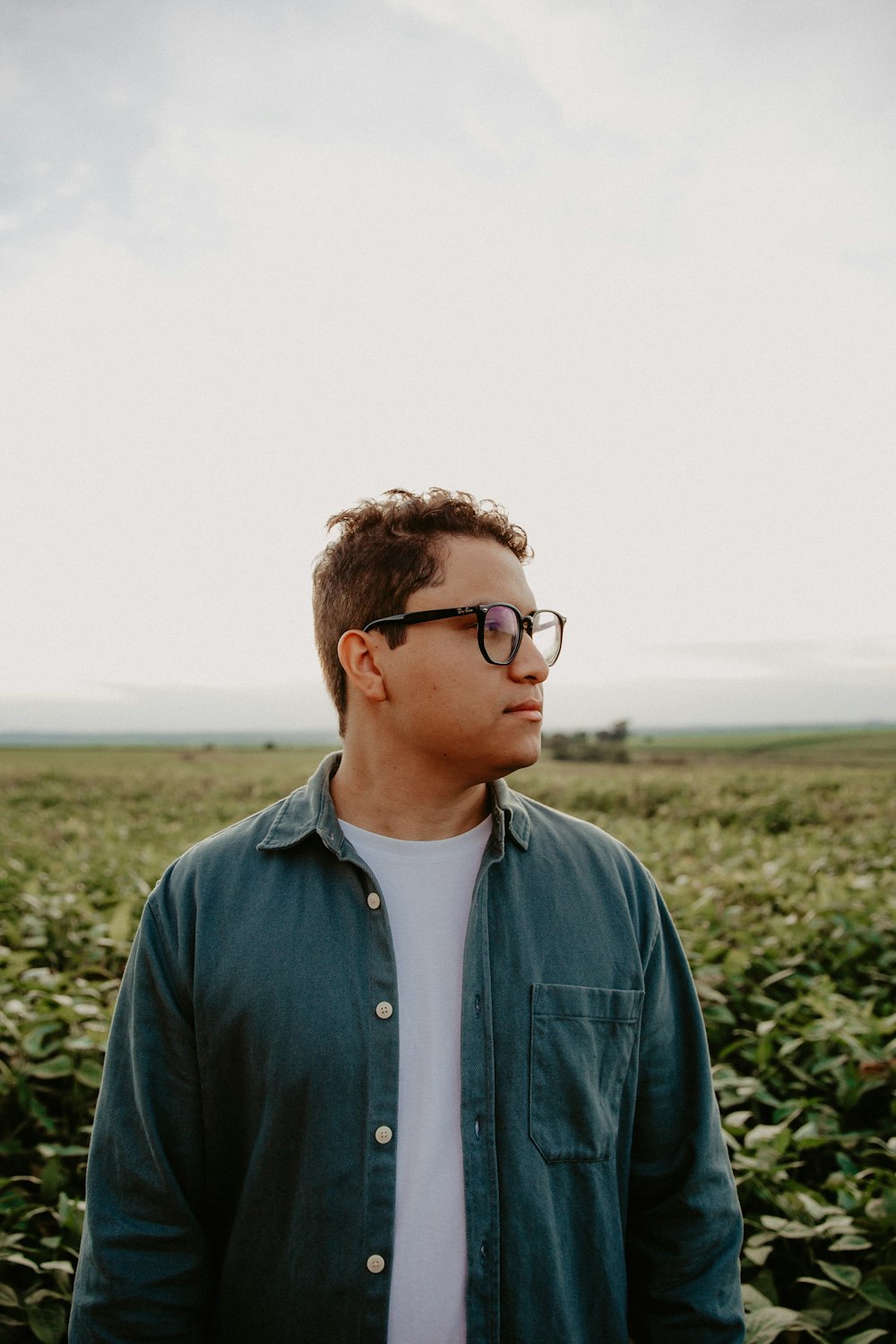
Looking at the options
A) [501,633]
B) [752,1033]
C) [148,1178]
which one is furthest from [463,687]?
[752,1033]

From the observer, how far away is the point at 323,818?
1.72m

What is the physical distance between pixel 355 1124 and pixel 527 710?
0.84m

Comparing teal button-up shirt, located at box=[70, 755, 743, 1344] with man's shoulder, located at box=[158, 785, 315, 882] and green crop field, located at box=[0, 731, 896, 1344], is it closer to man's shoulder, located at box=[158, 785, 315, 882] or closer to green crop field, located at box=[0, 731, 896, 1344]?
man's shoulder, located at box=[158, 785, 315, 882]

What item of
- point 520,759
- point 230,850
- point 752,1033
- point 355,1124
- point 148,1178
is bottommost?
point 752,1033

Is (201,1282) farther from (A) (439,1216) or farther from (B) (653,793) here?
(B) (653,793)

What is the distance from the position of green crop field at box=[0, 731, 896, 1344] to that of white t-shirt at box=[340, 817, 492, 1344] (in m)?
0.90

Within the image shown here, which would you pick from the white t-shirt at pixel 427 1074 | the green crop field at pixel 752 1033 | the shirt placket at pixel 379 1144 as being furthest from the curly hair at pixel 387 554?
the green crop field at pixel 752 1033

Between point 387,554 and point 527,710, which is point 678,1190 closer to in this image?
→ point 527,710

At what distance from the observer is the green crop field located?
Answer: 7.09 feet

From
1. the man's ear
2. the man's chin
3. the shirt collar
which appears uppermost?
the man's ear

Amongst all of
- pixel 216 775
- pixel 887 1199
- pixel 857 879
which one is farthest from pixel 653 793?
pixel 887 1199

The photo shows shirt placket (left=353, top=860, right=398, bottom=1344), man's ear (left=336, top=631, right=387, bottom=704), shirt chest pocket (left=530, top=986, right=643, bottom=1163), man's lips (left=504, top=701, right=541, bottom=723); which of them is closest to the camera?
shirt placket (left=353, top=860, right=398, bottom=1344)

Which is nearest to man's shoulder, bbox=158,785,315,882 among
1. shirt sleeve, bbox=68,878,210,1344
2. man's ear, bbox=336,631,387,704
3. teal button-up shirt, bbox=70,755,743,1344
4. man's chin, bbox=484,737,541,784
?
teal button-up shirt, bbox=70,755,743,1344

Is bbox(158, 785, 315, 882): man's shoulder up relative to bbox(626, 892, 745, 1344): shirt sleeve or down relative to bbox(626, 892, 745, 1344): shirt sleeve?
up
